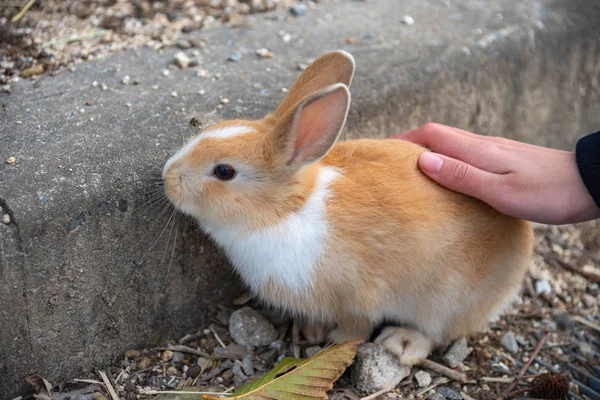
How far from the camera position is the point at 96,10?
3.99m

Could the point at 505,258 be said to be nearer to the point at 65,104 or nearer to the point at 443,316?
the point at 443,316

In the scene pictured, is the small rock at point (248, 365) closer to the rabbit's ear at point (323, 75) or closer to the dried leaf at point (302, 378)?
the dried leaf at point (302, 378)

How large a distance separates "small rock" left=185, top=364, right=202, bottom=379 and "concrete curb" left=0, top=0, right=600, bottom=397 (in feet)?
0.67

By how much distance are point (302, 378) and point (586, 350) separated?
1.59 metres

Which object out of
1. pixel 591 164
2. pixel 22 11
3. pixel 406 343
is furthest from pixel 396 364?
pixel 22 11

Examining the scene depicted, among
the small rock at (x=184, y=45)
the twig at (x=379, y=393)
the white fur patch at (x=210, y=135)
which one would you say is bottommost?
the twig at (x=379, y=393)

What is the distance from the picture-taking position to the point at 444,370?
3.02 m

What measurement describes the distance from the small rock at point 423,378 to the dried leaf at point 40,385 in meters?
1.54

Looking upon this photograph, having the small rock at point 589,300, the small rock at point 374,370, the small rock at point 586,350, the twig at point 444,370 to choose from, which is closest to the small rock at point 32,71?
the small rock at point 374,370

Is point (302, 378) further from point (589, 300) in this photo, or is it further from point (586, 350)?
point (589, 300)

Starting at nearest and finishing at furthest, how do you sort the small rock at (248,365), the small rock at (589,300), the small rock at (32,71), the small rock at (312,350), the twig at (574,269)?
the small rock at (248,365) → the small rock at (312,350) → the small rock at (32,71) → the small rock at (589,300) → the twig at (574,269)

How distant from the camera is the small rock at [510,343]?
3253mm

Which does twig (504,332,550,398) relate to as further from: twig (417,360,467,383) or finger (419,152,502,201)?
finger (419,152,502,201)

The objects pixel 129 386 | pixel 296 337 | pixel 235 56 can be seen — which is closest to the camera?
pixel 129 386
